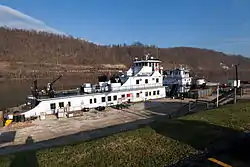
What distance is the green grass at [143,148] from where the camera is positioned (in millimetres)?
11203

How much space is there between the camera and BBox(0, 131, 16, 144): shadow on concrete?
21.5 metres

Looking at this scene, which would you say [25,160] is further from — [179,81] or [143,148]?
[179,81]

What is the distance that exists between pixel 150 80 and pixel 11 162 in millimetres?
32165

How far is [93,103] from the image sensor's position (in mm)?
34688

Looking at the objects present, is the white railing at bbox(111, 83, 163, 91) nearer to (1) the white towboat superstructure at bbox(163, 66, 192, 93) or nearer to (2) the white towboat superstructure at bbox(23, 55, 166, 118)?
(2) the white towboat superstructure at bbox(23, 55, 166, 118)

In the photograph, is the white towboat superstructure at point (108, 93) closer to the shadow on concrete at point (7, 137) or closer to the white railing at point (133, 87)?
the white railing at point (133, 87)

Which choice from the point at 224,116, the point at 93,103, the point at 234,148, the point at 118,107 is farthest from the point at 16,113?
the point at 234,148

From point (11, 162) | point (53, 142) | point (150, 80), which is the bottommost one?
point (53, 142)

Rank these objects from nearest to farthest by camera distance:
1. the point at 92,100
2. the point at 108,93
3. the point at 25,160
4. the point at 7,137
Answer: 1. the point at 25,160
2. the point at 7,137
3. the point at 92,100
4. the point at 108,93

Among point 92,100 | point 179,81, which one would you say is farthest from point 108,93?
point 179,81

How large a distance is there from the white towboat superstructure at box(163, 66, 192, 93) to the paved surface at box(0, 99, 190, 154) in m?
13.3

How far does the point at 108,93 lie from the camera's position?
119ft

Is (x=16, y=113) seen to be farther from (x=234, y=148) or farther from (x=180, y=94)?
(x=180, y=94)

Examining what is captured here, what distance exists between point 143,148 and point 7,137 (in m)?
15.3
